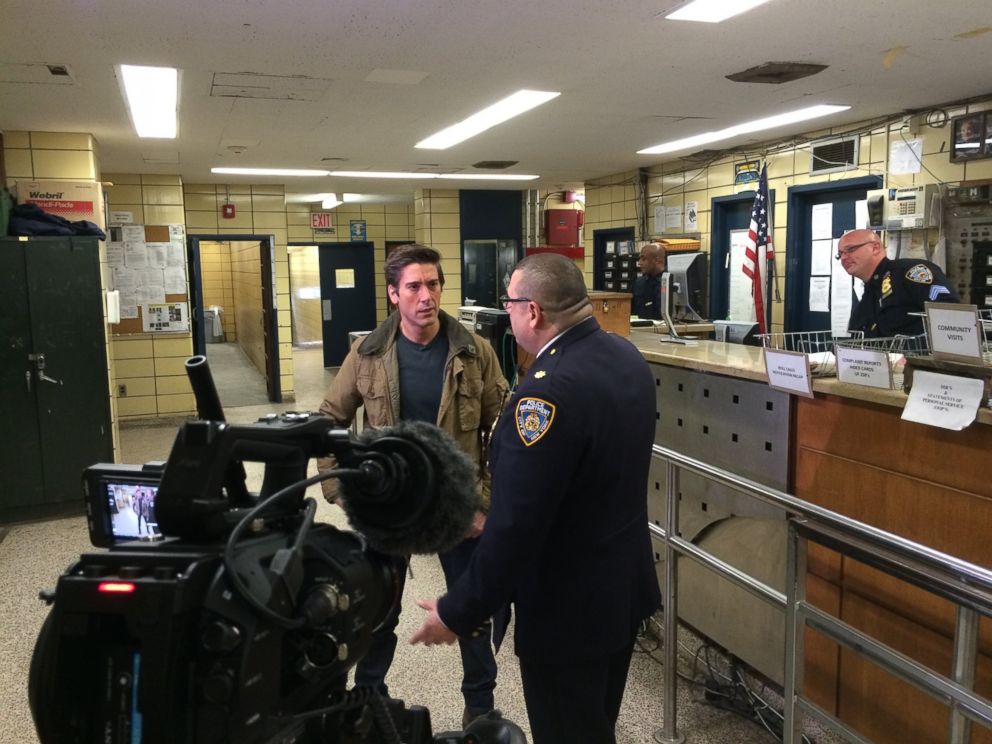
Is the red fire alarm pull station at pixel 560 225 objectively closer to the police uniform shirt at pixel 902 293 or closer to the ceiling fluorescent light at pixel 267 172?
the ceiling fluorescent light at pixel 267 172

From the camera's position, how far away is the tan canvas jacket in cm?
232

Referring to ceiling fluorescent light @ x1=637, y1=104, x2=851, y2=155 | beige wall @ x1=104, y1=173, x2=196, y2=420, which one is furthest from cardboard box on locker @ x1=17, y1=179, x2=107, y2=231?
ceiling fluorescent light @ x1=637, y1=104, x2=851, y2=155

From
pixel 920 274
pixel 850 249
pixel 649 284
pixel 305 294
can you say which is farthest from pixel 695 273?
pixel 305 294

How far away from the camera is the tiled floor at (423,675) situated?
2.50m

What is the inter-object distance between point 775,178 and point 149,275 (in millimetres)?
5892

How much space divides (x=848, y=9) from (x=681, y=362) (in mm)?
1597

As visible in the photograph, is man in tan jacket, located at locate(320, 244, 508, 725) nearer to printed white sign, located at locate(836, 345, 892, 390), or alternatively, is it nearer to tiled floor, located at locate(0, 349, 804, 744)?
tiled floor, located at locate(0, 349, 804, 744)

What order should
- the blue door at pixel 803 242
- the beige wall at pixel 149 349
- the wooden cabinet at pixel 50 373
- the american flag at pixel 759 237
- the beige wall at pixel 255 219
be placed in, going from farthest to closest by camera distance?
1. the beige wall at pixel 255 219
2. the beige wall at pixel 149 349
3. the blue door at pixel 803 242
4. the american flag at pixel 759 237
5. the wooden cabinet at pixel 50 373

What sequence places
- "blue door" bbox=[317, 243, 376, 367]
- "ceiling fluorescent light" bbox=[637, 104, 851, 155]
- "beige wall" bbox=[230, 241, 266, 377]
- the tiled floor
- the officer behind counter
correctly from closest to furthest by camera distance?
1. the tiled floor
2. "ceiling fluorescent light" bbox=[637, 104, 851, 155]
3. the officer behind counter
4. "beige wall" bbox=[230, 241, 266, 377]
5. "blue door" bbox=[317, 243, 376, 367]

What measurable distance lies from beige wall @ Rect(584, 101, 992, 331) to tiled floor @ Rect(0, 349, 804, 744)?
393cm

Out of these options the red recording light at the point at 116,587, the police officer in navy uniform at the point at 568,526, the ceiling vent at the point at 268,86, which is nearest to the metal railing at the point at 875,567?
the police officer in navy uniform at the point at 568,526

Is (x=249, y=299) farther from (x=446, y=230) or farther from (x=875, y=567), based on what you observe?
(x=875, y=567)

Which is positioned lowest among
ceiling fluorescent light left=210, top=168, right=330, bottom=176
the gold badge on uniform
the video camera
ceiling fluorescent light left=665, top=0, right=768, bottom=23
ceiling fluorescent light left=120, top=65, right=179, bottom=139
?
the video camera

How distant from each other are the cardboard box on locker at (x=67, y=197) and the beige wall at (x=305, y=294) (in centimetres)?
823
